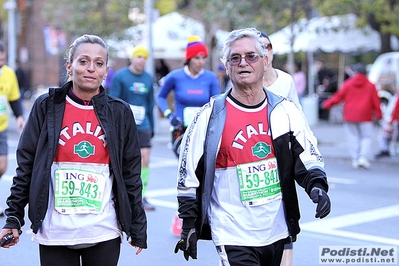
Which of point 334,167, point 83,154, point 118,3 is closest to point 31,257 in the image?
point 83,154

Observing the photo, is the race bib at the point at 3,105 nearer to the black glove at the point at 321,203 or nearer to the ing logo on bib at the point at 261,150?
the ing logo on bib at the point at 261,150

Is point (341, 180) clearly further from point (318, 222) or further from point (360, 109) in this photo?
point (318, 222)

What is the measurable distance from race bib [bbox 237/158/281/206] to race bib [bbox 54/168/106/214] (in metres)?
0.76

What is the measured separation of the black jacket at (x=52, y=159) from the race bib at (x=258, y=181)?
571 millimetres

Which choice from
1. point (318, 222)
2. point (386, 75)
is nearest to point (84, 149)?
point (318, 222)

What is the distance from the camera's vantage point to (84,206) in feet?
12.8

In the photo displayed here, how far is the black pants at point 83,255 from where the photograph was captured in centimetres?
386

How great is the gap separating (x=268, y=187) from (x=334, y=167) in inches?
Result: 415

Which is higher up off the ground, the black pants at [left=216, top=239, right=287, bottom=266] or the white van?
the black pants at [left=216, top=239, right=287, bottom=266]

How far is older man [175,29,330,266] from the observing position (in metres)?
3.92

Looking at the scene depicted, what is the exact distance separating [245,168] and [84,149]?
852 mm

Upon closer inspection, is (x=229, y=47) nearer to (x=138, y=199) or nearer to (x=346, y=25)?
(x=138, y=199)

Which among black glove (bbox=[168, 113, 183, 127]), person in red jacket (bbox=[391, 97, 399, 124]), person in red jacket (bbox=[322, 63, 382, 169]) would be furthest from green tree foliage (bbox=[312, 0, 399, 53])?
black glove (bbox=[168, 113, 183, 127])

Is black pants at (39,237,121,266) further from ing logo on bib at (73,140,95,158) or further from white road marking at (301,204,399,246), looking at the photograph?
white road marking at (301,204,399,246)
